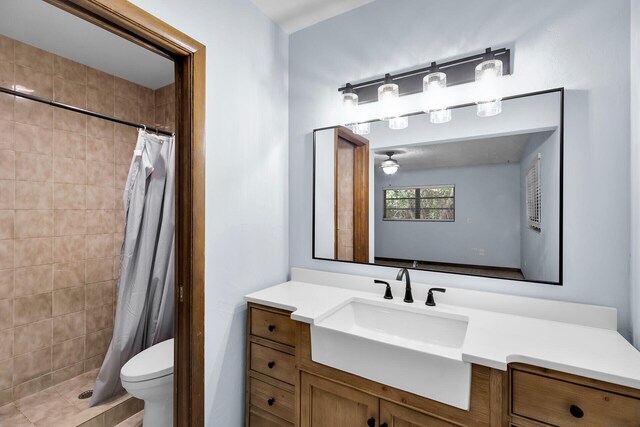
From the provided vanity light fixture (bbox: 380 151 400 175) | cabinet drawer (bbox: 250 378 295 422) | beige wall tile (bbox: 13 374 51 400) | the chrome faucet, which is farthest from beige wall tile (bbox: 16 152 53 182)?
the chrome faucet

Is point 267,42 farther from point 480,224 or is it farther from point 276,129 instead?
point 480,224

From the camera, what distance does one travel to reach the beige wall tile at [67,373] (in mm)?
2191

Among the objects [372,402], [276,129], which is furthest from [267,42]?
[372,402]

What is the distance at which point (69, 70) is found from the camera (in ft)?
7.37

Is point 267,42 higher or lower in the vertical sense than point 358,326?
higher

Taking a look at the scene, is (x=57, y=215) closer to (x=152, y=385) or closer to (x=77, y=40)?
(x=77, y=40)

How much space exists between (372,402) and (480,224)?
971mm

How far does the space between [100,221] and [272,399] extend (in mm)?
2059

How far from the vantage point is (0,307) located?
6.38 feet

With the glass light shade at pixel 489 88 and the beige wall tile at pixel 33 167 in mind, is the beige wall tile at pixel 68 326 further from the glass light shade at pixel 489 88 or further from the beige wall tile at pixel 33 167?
the glass light shade at pixel 489 88

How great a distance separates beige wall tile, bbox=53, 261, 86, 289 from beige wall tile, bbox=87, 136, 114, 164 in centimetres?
86

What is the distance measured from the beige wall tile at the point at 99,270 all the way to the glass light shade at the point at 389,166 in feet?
7.88

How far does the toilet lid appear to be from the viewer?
5.39 feet

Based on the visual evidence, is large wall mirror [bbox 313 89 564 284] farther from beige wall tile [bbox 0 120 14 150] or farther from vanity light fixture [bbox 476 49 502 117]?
beige wall tile [bbox 0 120 14 150]
